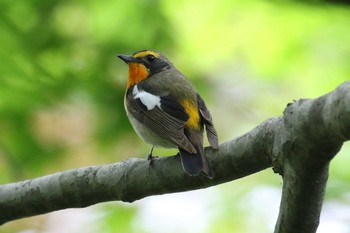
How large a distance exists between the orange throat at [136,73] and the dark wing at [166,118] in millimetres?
296

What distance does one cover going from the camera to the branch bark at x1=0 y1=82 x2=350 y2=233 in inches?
98.7

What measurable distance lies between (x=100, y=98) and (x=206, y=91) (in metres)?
1.12

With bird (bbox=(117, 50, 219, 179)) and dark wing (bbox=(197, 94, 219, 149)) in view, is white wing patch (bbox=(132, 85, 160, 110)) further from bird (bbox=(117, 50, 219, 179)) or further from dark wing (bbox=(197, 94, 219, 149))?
dark wing (bbox=(197, 94, 219, 149))

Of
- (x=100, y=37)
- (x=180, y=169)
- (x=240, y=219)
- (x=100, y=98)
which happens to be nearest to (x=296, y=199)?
(x=180, y=169)

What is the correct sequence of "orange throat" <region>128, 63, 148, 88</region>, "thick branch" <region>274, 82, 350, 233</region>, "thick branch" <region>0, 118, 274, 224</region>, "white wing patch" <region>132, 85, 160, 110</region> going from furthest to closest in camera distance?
"orange throat" <region>128, 63, 148, 88</region>
"white wing patch" <region>132, 85, 160, 110</region>
"thick branch" <region>0, 118, 274, 224</region>
"thick branch" <region>274, 82, 350, 233</region>

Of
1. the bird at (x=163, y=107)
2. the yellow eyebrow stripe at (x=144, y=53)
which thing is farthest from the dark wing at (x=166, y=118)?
the yellow eyebrow stripe at (x=144, y=53)

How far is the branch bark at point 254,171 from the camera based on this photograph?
2.51 m

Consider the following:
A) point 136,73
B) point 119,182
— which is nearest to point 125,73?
point 136,73

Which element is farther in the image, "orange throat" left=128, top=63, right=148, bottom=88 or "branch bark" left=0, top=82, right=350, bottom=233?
"orange throat" left=128, top=63, right=148, bottom=88

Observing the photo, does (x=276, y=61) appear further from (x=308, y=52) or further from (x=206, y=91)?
(x=206, y=91)

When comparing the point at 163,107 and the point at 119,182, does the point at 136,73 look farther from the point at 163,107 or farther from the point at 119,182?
the point at 119,182

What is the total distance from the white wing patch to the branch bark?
1.03m

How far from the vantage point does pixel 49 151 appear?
5.39 m

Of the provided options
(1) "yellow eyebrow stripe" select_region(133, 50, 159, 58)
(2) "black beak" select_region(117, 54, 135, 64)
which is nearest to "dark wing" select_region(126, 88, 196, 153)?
(2) "black beak" select_region(117, 54, 135, 64)
